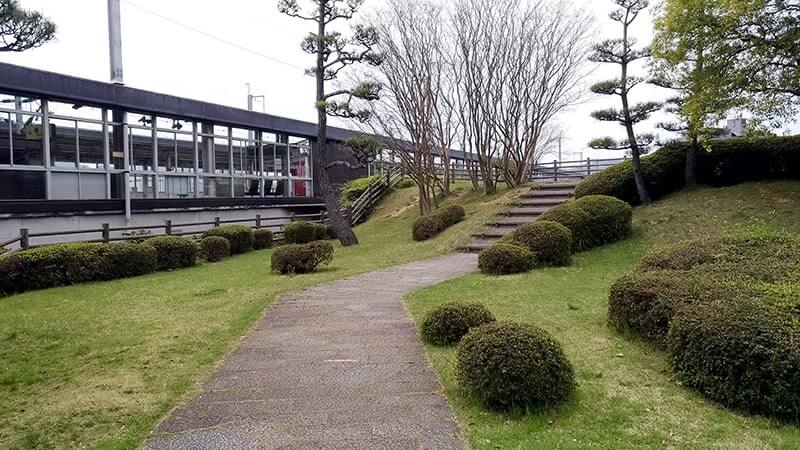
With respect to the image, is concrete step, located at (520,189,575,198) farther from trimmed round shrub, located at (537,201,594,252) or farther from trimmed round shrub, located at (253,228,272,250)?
trimmed round shrub, located at (253,228,272,250)

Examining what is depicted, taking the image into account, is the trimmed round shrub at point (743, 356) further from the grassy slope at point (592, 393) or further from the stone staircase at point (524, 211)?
the stone staircase at point (524, 211)

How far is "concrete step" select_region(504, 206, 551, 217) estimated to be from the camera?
15.6 metres

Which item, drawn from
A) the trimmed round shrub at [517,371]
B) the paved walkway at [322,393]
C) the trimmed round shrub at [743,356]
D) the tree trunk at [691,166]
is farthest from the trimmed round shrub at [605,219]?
the trimmed round shrub at [517,371]

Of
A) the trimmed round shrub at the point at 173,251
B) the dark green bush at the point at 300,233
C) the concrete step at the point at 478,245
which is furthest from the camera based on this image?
the dark green bush at the point at 300,233

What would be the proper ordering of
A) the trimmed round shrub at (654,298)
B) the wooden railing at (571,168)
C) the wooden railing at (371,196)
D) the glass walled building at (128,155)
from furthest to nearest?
the wooden railing at (571,168), the wooden railing at (371,196), the glass walled building at (128,155), the trimmed round shrub at (654,298)

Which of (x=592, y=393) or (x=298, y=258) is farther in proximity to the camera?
(x=298, y=258)

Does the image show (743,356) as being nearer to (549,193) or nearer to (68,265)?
(68,265)

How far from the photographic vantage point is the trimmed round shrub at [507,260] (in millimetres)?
9180

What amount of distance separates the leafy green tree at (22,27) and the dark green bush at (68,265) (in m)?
5.72

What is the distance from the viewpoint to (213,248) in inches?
550

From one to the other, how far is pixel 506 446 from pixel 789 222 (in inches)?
420

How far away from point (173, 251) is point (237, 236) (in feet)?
10.5

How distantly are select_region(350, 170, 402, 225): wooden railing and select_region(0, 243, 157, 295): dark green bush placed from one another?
12.4m

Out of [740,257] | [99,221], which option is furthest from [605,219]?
[99,221]
